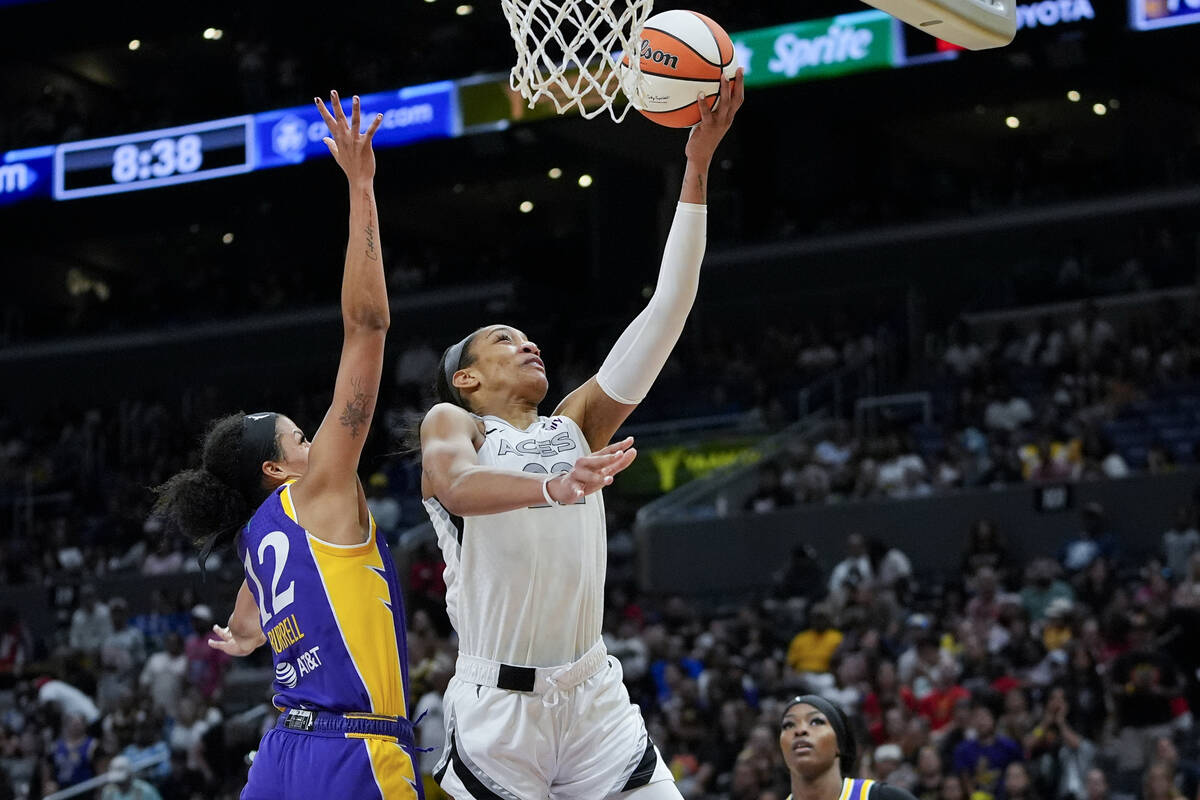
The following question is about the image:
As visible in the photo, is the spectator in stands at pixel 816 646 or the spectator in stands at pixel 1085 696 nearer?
the spectator in stands at pixel 1085 696

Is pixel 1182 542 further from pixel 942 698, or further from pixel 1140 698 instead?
pixel 942 698

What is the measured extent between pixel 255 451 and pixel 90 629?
14156mm

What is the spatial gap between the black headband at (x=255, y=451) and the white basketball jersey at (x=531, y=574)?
58 cm

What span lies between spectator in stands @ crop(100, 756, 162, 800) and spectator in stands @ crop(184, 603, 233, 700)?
7.70ft

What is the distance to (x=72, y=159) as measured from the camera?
2189 centimetres

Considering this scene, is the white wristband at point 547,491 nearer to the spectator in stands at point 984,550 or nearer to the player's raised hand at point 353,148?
the player's raised hand at point 353,148

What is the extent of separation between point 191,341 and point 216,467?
77.1ft

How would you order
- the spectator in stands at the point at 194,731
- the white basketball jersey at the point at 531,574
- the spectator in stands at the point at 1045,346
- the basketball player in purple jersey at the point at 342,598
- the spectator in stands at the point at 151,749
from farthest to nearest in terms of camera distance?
the spectator in stands at the point at 1045,346 → the spectator in stands at the point at 151,749 → the spectator in stands at the point at 194,731 → the white basketball jersey at the point at 531,574 → the basketball player in purple jersey at the point at 342,598

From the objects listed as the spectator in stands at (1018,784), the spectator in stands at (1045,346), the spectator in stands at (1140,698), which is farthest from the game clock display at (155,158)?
the spectator in stands at (1018,784)

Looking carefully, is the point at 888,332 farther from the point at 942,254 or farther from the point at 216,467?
the point at 216,467

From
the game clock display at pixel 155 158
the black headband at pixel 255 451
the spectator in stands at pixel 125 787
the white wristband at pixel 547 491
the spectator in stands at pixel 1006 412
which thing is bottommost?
the spectator in stands at pixel 125 787

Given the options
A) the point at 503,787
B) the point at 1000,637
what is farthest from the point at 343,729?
the point at 1000,637

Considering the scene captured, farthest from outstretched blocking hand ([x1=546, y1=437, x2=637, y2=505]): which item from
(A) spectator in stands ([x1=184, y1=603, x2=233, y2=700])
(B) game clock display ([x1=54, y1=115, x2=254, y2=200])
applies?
(B) game clock display ([x1=54, y1=115, x2=254, y2=200])

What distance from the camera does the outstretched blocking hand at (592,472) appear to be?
361cm
